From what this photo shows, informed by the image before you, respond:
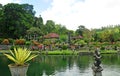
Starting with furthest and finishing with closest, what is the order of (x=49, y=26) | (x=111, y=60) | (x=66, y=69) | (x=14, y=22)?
1. (x=49, y=26)
2. (x=14, y=22)
3. (x=111, y=60)
4. (x=66, y=69)

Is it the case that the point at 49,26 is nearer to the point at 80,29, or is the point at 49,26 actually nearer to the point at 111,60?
the point at 80,29

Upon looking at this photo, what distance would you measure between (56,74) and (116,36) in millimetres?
58944

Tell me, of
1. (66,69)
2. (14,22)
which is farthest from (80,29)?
(66,69)

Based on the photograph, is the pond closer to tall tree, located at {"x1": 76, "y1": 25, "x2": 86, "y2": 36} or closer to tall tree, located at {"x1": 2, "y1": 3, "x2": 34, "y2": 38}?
tall tree, located at {"x1": 2, "y1": 3, "x2": 34, "y2": 38}

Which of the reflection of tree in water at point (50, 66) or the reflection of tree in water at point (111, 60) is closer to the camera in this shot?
the reflection of tree in water at point (50, 66)

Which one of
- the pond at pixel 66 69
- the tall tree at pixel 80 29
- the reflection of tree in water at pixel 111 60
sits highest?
the tall tree at pixel 80 29

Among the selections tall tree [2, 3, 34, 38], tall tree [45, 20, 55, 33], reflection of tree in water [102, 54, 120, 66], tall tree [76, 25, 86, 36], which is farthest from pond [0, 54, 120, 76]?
tall tree [76, 25, 86, 36]

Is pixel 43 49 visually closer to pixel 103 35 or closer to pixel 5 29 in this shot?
pixel 5 29

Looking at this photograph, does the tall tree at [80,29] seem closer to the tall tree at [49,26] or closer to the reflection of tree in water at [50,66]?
the tall tree at [49,26]

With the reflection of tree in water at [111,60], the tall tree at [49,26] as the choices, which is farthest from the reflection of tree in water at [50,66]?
the tall tree at [49,26]

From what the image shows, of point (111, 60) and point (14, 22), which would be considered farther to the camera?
point (14, 22)

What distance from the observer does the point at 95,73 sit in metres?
20.3

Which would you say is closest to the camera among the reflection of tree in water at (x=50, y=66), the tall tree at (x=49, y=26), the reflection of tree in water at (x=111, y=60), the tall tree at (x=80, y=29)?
the reflection of tree in water at (x=50, y=66)

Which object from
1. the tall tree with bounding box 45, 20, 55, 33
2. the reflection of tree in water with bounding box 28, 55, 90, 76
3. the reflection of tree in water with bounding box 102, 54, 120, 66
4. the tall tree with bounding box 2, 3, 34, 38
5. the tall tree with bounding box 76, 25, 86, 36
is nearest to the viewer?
the reflection of tree in water with bounding box 28, 55, 90, 76
